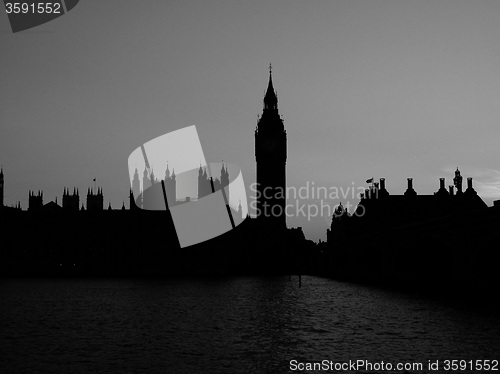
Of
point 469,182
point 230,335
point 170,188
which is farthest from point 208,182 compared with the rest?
point 230,335

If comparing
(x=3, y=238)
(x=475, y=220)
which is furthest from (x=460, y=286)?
(x=3, y=238)

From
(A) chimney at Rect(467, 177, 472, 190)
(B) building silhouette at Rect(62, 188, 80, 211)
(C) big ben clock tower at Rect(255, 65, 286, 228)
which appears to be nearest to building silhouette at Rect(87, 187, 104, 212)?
(B) building silhouette at Rect(62, 188, 80, 211)

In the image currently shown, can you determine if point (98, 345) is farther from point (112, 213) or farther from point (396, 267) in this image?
point (112, 213)

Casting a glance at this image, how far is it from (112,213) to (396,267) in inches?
3127

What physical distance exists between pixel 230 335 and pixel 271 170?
407ft

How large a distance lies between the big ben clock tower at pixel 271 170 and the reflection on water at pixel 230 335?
10175 centimetres

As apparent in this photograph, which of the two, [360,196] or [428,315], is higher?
[360,196]

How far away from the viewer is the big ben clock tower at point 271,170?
500 feet

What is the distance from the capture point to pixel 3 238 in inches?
5571

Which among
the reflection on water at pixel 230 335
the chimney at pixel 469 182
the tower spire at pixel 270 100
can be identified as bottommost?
the reflection on water at pixel 230 335

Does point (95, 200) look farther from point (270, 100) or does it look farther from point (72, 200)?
point (270, 100)

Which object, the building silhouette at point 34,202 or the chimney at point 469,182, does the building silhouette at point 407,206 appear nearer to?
the chimney at point 469,182

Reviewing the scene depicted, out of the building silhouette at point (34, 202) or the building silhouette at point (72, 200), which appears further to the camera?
the building silhouette at point (72, 200)

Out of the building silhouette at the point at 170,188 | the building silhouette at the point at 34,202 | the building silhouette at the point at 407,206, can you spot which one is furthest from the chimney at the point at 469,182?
the building silhouette at the point at 34,202
